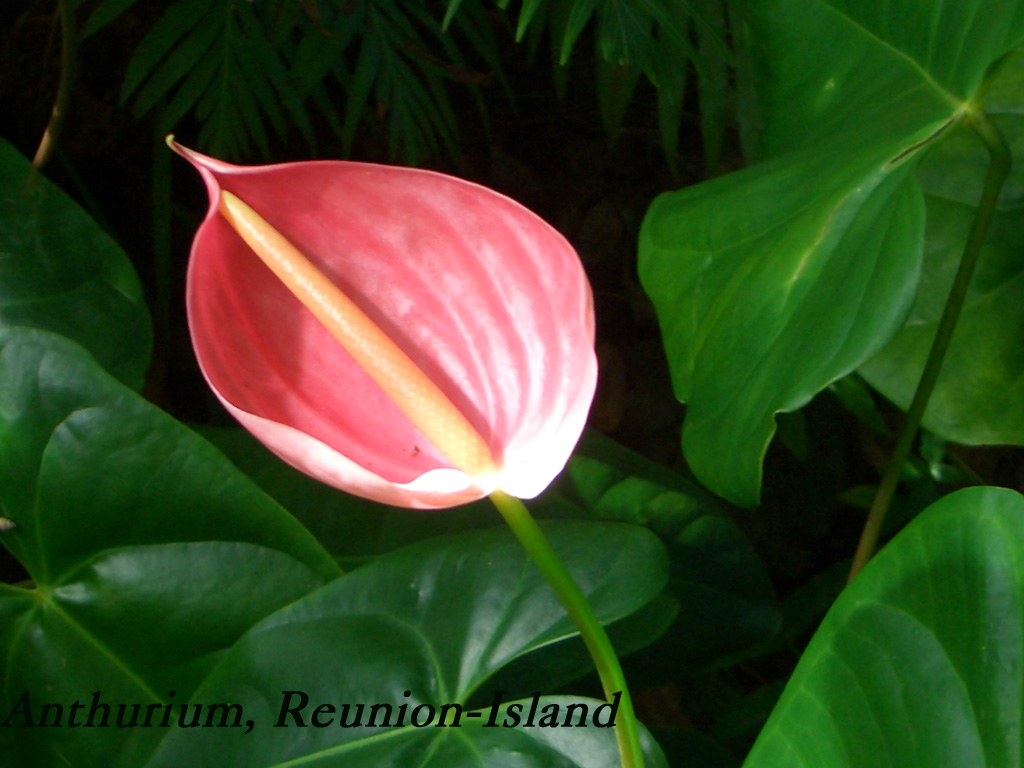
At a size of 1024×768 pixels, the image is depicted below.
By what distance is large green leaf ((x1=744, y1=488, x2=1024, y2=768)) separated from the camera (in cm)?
39

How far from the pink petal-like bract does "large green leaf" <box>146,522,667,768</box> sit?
0.23 feet

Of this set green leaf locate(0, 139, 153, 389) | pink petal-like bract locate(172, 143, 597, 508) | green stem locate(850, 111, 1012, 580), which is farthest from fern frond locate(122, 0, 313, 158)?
green stem locate(850, 111, 1012, 580)

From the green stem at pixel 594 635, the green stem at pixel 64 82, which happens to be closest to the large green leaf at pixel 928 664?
the green stem at pixel 594 635

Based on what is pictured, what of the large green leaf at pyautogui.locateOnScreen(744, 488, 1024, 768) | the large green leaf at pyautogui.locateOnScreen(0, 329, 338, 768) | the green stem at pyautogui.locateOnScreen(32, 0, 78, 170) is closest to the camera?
the large green leaf at pyautogui.locateOnScreen(744, 488, 1024, 768)

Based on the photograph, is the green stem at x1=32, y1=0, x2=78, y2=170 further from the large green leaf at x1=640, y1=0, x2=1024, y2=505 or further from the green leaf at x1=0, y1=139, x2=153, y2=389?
the large green leaf at x1=640, y1=0, x2=1024, y2=505

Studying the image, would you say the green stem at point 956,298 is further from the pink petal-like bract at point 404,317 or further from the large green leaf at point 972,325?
the pink petal-like bract at point 404,317

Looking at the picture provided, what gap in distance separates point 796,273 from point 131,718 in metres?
0.46

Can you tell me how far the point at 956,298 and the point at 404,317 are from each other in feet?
1.19

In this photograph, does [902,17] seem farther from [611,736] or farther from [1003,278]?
[611,736]

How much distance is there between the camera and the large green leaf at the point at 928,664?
1.28 feet

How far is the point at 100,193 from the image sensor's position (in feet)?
2.80

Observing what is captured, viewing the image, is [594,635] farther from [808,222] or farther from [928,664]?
[808,222]

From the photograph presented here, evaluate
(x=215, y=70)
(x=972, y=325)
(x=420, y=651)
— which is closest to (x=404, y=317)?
(x=420, y=651)

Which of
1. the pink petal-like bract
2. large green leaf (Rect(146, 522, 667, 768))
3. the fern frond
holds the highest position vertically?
the fern frond
